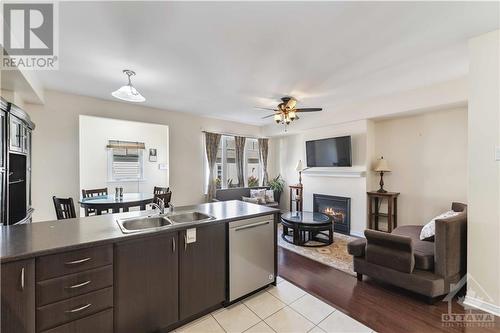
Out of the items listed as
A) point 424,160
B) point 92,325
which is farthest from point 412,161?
point 92,325

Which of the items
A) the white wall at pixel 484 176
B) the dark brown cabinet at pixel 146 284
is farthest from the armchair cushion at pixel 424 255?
the dark brown cabinet at pixel 146 284

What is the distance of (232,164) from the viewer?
6211 mm

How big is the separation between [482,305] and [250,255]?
2.34m

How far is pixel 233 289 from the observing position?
7.23 feet

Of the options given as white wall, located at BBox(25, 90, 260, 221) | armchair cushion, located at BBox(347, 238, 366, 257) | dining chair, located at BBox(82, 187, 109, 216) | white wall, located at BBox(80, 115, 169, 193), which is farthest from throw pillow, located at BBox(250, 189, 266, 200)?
dining chair, located at BBox(82, 187, 109, 216)

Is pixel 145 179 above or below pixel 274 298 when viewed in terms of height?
above

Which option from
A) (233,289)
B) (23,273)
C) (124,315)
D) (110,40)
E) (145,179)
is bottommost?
(233,289)

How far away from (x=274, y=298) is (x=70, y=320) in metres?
1.78

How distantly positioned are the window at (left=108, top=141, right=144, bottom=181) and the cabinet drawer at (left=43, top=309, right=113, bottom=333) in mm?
3332

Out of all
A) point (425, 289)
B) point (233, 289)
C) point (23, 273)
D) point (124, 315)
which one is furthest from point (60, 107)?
point (425, 289)

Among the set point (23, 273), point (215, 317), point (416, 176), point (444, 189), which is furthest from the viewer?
point (416, 176)

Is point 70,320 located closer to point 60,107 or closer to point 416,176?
point 60,107

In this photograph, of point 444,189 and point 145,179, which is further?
point 145,179

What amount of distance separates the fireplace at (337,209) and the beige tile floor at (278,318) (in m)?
2.74
